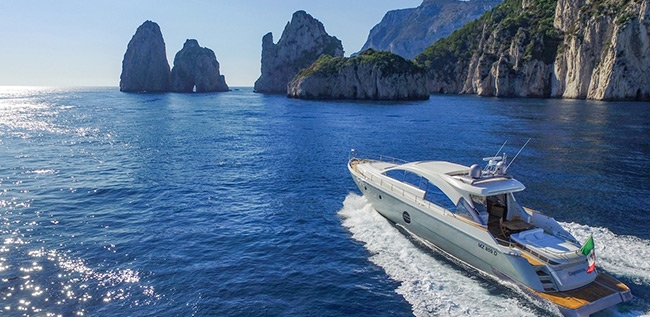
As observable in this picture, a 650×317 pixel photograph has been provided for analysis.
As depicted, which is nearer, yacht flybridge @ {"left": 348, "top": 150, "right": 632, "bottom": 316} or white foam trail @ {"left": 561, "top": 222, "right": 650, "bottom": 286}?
yacht flybridge @ {"left": 348, "top": 150, "right": 632, "bottom": 316}

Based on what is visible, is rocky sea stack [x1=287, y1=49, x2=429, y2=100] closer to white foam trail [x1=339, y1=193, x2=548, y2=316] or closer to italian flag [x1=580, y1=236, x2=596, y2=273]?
white foam trail [x1=339, y1=193, x2=548, y2=316]

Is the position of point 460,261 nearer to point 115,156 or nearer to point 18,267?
point 18,267

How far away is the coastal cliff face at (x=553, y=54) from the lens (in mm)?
96750

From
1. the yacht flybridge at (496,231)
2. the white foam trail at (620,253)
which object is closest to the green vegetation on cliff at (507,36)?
the white foam trail at (620,253)

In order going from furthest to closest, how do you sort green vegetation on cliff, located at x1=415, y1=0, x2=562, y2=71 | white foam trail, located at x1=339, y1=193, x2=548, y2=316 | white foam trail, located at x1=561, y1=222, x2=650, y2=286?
green vegetation on cliff, located at x1=415, y1=0, x2=562, y2=71
white foam trail, located at x1=561, y1=222, x2=650, y2=286
white foam trail, located at x1=339, y1=193, x2=548, y2=316

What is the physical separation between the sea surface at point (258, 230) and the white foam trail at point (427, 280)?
7 centimetres

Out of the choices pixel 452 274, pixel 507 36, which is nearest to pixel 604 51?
pixel 507 36

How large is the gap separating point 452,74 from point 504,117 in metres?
111

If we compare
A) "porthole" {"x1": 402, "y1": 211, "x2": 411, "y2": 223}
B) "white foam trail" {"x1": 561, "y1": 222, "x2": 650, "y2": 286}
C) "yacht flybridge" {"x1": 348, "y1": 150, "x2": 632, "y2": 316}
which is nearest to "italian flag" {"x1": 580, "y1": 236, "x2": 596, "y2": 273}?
"yacht flybridge" {"x1": 348, "y1": 150, "x2": 632, "y2": 316}

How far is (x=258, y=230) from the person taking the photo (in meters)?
21.0

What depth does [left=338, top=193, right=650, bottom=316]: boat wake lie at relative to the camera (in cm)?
1373

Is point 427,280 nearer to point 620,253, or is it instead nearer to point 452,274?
point 452,274

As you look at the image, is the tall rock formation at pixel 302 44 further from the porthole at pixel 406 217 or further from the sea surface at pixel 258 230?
the porthole at pixel 406 217

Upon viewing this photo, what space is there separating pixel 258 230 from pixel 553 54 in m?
134
